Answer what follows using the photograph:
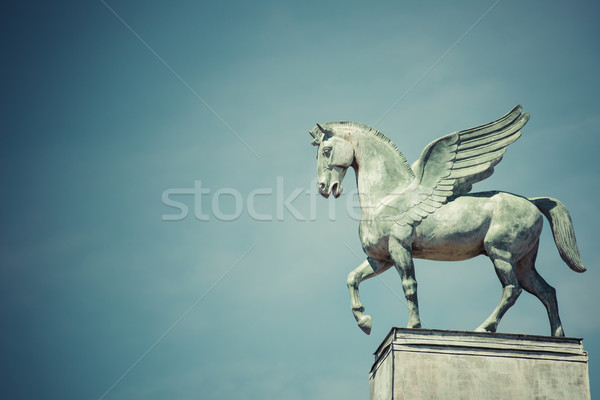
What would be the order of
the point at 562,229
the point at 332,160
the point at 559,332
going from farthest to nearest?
1. the point at 332,160
2. the point at 562,229
3. the point at 559,332

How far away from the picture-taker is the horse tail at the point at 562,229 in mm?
14008

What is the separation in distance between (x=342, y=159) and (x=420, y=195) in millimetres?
1579

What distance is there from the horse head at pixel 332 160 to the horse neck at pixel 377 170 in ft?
0.75

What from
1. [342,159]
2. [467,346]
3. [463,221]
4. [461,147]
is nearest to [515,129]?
[461,147]

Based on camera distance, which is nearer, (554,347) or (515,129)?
(554,347)

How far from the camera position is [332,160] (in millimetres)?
14648

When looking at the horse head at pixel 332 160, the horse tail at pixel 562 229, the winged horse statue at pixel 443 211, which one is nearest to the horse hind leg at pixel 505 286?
the winged horse statue at pixel 443 211

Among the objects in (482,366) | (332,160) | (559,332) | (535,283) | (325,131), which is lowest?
(482,366)

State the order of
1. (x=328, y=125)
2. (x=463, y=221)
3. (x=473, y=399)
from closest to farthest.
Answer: (x=473, y=399) < (x=463, y=221) < (x=328, y=125)

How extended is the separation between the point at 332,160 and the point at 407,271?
97.4 inches

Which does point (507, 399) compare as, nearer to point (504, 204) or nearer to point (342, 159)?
point (504, 204)

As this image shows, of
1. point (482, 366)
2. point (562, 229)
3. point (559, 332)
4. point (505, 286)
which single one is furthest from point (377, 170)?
point (559, 332)

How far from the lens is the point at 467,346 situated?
12.8 metres

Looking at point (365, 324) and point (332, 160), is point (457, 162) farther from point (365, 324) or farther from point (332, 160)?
point (365, 324)
